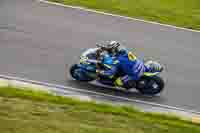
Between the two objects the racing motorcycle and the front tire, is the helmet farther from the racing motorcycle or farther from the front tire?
the front tire

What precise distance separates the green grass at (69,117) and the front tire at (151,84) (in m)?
1.44

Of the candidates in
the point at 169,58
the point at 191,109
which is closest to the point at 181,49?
the point at 169,58

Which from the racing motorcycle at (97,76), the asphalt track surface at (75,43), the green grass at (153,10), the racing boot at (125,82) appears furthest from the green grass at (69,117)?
the green grass at (153,10)

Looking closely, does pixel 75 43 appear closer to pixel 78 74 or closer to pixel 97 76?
pixel 78 74

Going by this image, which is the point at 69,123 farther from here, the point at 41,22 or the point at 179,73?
the point at 41,22

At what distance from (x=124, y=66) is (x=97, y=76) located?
824mm

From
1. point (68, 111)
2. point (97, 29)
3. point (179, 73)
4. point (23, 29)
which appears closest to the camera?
point (68, 111)

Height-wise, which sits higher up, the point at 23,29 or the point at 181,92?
the point at 23,29

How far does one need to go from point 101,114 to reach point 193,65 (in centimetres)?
599

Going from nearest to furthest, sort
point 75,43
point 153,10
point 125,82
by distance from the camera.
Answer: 1. point 125,82
2. point 75,43
3. point 153,10

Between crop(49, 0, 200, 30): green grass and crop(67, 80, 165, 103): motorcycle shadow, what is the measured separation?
6187 millimetres

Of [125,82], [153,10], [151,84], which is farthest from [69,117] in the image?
[153,10]

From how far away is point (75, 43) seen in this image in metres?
18.2

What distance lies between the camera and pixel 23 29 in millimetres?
18391
